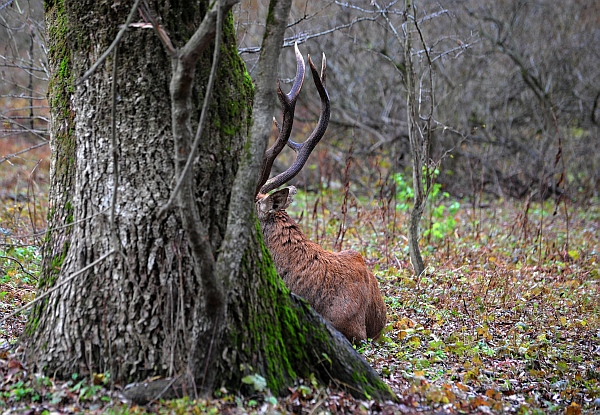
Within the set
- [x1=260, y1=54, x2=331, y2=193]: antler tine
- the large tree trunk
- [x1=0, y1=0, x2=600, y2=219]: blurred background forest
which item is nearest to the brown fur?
[x1=260, y1=54, x2=331, y2=193]: antler tine

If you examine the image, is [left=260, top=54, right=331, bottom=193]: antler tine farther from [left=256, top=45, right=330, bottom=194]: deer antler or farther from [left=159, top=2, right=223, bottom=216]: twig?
[left=159, top=2, right=223, bottom=216]: twig

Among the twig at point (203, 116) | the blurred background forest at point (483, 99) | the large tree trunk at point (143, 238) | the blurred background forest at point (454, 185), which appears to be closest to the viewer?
the twig at point (203, 116)

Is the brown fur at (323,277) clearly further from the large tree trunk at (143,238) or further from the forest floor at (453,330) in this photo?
the large tree trunk at (143,238)

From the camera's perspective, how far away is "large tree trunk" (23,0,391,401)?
12.7 feet

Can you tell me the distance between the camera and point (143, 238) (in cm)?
391

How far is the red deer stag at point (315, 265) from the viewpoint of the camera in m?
5.68

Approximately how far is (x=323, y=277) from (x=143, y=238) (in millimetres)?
2260

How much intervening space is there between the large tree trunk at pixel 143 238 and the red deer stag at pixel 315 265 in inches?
63.2

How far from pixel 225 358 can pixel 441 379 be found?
1884 mm

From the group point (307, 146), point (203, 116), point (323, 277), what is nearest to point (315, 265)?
point (323, 277)

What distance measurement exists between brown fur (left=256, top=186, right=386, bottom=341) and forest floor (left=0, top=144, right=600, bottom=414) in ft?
0.83

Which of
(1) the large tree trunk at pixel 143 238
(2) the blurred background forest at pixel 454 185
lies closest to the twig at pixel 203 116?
(1) the large tree trunk at pixel 143 238

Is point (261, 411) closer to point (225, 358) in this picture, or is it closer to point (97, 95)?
point (225, 358)

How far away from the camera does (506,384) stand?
16.5 ft
